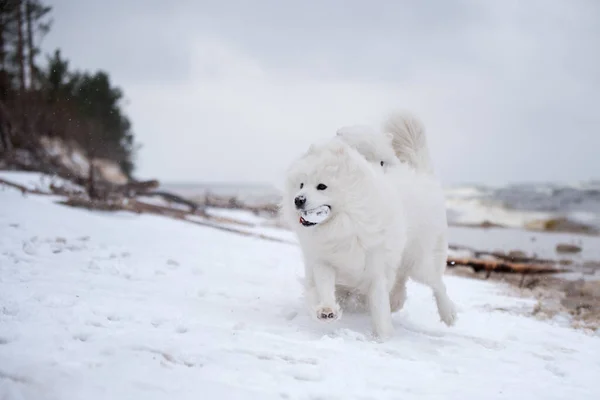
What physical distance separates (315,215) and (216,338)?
3.92 ft

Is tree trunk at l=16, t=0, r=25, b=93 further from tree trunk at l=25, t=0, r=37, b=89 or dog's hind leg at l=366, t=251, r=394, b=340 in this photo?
dog's hind leg at l=366, t=251, r=394, b=340

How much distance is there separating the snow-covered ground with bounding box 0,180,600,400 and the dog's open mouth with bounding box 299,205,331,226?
83 centimetres

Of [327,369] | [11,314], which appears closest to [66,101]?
[11,314]

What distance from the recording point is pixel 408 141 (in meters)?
4.96

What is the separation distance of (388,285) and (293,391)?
1.79 m

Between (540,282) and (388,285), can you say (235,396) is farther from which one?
(540,282)

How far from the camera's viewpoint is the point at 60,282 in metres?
3.80

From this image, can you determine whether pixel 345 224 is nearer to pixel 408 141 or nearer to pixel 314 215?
pixel 314 215

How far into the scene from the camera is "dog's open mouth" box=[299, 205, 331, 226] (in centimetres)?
355

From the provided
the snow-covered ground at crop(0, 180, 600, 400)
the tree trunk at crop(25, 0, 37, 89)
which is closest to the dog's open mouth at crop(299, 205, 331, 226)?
the snow-covered ground at crop(0, 180, 600, 400)

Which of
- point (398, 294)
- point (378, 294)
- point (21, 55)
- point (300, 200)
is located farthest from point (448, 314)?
point (21, 55)

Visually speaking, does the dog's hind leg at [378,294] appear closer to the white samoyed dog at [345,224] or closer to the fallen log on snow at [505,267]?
the white samoyed dog at [345,224]

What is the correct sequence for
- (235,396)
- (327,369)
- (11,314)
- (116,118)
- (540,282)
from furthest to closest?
(116,118) < (540,282) < (11,314) < (327,369) < (235,396)

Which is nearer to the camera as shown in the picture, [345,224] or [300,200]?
[300,200]
